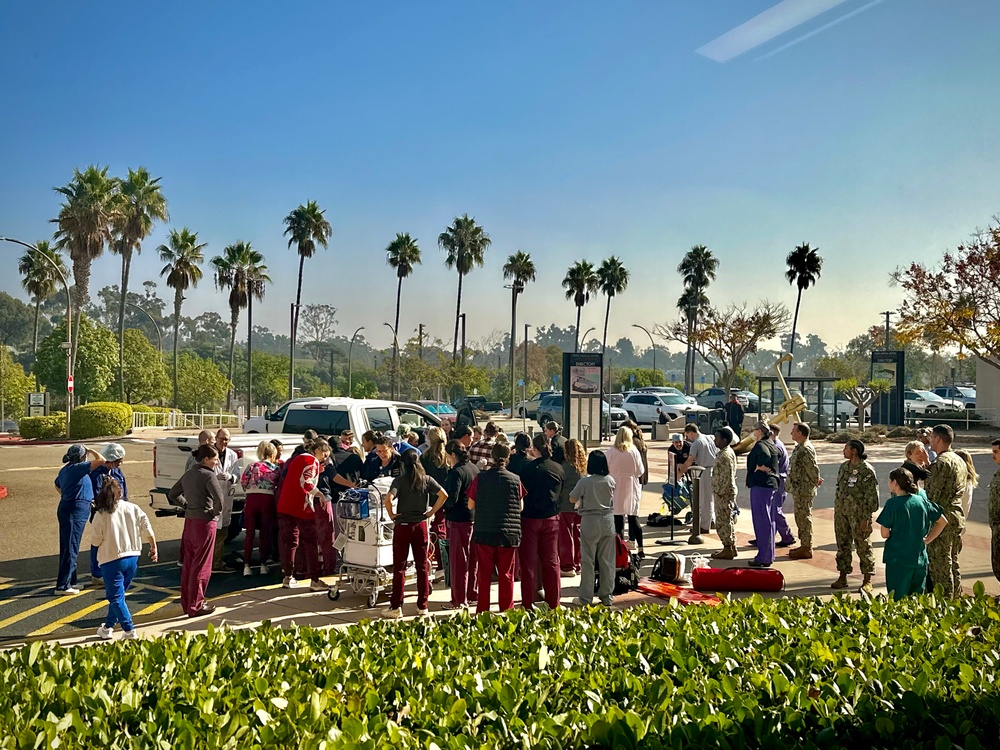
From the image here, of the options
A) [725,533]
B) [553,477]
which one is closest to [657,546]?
[725,533]

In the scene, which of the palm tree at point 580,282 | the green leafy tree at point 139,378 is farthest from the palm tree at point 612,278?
the green leafy tree at point 139,378

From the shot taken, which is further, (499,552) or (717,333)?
(717,333)

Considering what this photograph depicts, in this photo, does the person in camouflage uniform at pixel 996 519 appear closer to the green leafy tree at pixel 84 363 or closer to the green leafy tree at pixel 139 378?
the green leafy tree at pixel 84 363

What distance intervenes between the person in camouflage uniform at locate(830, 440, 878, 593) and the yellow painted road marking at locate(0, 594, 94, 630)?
8.61 m

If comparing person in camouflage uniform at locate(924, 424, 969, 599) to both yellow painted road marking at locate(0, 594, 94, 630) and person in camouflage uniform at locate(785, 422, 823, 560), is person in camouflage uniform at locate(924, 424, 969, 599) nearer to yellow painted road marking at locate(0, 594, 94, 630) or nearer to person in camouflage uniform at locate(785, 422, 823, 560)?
person in camouflage uniform at locate(785, 422, 823, 560)

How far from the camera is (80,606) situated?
8797mm

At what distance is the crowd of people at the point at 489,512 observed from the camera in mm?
7727

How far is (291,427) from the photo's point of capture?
15.1 m

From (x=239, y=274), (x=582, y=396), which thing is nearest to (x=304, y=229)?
(x=239, y=274)

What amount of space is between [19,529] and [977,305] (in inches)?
1299

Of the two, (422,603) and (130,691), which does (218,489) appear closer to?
(422,603)

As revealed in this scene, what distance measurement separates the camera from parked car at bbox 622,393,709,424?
3909 cm

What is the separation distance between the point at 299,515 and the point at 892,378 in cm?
3255

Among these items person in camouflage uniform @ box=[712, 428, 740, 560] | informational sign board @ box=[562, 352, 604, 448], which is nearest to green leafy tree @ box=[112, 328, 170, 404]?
informational sign board @ box=[562, 352, 604, 448]
